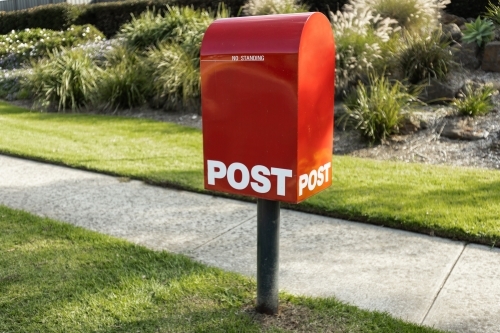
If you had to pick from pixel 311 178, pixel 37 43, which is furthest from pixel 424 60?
pixel 37 43

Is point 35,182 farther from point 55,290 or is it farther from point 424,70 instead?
point 424,70

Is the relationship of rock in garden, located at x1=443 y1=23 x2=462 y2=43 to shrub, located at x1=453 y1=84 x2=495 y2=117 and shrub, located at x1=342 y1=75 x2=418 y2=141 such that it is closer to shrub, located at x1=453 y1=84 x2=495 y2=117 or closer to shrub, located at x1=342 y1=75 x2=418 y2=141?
shrub, located at x1=453 y1=84 x2=495 y2=117

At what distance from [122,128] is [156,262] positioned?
5450 mm

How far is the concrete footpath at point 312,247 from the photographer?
365cm

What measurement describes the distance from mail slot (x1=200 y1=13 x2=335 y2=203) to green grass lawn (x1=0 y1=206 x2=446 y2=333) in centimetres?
78

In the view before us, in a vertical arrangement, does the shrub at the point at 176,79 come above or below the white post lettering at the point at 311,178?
below

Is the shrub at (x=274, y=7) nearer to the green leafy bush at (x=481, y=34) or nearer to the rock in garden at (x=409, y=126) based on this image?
the green leafy bush at (x=481, y=34)

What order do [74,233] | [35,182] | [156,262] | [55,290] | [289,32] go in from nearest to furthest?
[289,32]
[55,290]
[156,262]
[74,233]
[35,182]

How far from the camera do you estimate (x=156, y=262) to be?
164 inches

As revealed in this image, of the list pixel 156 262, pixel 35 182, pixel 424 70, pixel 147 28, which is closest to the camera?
pixel 156 262

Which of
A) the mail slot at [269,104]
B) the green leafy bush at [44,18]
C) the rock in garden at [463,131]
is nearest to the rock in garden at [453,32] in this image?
the rock in garden at [463,131]

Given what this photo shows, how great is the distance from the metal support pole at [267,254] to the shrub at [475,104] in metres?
5.52

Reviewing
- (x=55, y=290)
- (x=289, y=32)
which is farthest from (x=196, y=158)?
(x=289, y=32)

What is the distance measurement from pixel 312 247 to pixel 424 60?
5731 mm
